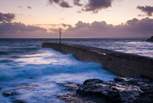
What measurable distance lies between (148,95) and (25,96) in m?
4.86

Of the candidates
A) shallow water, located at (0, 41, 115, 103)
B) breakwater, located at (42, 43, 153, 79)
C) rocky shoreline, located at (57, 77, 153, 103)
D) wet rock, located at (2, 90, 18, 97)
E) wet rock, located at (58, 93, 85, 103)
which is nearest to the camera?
rocky shoreline, located at (57, 77, 153, 103)

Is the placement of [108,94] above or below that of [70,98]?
above

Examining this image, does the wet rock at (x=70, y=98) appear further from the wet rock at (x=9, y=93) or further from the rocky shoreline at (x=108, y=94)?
the wet rock at (x=9, y=93)

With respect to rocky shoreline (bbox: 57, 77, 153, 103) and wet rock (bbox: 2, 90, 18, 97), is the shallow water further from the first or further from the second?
rocky shoreline (bbox: 57, 77, 153, 103)

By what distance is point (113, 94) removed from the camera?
9039 mm

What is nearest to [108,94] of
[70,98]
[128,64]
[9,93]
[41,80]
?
[70,98]

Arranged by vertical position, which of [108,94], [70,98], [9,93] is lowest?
[9,93]

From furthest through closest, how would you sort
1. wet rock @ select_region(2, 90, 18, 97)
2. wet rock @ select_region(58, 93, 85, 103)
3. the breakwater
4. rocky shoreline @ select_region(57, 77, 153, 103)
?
the breakwater < wet rock @ select_region(2, 90, 18, 97) < wet rock @ select_region(58, 93, 85, 103) < rocky shoreline @ select_region(57, 77, 153, 103)

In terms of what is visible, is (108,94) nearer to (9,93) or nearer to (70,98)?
(70,98)

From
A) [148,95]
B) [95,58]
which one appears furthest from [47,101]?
[95,58]

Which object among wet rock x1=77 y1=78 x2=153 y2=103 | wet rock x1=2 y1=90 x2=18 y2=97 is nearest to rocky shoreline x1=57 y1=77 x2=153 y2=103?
wet rock x1=77 y1=78 x2=153 y2=103

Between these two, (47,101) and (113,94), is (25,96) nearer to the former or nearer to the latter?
(47,101)

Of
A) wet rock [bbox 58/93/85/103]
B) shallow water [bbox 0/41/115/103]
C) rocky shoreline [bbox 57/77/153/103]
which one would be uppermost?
rocky shoreline [bbox 57/77/153/103]

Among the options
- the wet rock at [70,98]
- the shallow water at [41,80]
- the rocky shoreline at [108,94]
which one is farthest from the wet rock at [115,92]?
the shallow water at [41,80]
